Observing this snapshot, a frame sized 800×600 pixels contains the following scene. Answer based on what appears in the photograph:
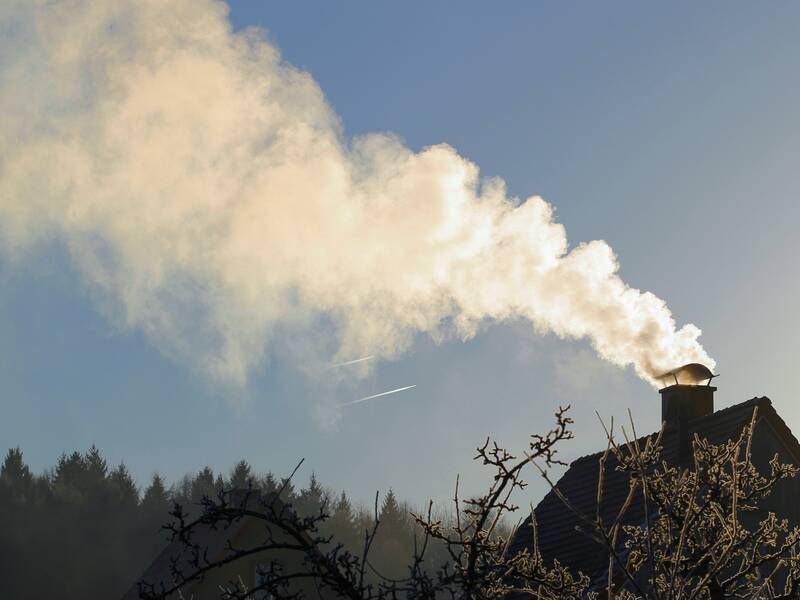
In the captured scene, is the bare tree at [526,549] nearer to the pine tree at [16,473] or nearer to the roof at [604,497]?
the roof at [604,497]

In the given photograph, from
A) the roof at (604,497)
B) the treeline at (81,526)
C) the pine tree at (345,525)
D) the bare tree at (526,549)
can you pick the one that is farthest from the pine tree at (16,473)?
Answer: the bare tree at (526,549)

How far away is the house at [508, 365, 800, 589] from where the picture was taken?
17.7 meters

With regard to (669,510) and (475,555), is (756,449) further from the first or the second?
(475,555)

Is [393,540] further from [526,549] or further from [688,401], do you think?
[526,549]

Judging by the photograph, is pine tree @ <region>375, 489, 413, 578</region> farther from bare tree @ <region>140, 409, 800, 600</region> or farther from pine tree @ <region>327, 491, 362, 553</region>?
bare tree @ <region>140, 409, 800, 600</region>

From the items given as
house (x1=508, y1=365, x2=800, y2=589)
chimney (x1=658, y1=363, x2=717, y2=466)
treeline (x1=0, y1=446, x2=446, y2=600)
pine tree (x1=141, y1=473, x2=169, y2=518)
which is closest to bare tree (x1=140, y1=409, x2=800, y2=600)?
house (x1=508, y1=365, x2=800, y2=589)

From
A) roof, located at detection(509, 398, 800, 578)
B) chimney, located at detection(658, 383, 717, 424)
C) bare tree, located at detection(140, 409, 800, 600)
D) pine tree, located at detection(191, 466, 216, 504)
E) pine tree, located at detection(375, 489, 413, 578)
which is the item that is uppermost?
pine tree, located at detection(191, 466, 216, 504)

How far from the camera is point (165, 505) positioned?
8456 centimetres

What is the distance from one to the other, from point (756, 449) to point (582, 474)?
3.94 metres

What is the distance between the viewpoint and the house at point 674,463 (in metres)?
17.7

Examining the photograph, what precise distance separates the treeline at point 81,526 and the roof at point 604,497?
45.7m

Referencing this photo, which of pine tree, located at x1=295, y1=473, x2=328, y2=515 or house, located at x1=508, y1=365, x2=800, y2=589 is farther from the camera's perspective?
pine tree, located at x1=295, y1=473, x2=328, y2=515

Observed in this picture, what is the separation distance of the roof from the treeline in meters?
45.7

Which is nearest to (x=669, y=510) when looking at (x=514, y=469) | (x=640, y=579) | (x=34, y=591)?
(x=514, y=469)
